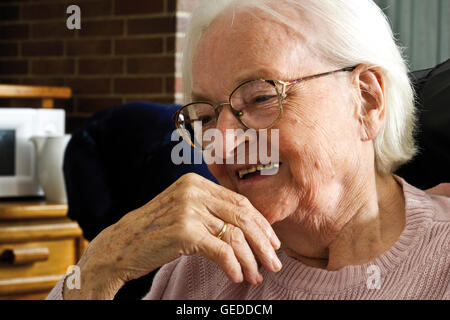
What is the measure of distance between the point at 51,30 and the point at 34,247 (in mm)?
1216

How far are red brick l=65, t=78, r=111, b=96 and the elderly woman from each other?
6.07ft

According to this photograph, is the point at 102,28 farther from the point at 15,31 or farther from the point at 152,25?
the point at 15,31

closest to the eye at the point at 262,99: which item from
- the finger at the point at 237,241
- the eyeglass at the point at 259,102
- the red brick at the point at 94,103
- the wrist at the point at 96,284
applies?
the eyeglass at the point at 259,102

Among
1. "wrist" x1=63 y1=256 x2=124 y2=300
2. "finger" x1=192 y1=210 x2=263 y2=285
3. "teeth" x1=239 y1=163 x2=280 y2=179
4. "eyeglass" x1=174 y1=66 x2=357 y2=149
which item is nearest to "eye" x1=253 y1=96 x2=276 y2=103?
"eyeglass" x1=174 y1=66 x2=357 y2=149

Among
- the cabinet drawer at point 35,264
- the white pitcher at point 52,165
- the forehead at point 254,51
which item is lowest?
the cabinet drawer at point 35,264

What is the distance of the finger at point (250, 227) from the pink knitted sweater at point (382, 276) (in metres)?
0.18

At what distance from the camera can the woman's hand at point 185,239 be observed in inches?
34.4

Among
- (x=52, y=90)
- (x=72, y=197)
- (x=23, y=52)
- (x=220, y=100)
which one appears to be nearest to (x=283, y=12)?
(x=220, y=100)

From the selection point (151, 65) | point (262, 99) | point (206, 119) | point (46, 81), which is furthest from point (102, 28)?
point (262, 99)

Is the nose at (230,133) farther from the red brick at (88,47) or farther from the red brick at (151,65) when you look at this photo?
the red brick at (88,47)

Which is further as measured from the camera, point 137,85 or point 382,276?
point 137,85

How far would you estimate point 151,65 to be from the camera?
2.71m

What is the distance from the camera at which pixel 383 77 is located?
102cm
